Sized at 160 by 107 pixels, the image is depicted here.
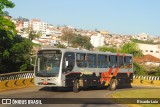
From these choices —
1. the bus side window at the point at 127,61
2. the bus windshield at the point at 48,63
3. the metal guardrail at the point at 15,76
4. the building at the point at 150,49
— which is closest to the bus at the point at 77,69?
the bus windshield at the point at 48,63

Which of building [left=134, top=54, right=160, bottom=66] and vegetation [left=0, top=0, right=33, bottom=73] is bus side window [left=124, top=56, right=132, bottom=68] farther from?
building [left=134, top=54, right=160, bottom=66]

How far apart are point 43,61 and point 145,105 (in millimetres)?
8500

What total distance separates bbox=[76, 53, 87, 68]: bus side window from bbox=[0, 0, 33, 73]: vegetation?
13972 millimetres

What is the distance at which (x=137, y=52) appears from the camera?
67.8m

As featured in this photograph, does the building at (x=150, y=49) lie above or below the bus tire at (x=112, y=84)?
above

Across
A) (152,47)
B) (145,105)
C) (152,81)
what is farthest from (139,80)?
(152,47)

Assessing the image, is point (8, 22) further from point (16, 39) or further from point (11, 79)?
point (11, 79)

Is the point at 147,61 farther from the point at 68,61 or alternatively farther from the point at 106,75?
the point at 68,61

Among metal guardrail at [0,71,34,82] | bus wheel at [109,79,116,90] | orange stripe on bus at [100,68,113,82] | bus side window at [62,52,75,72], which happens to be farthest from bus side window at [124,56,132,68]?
metal guardrail at [0,71,34,82]

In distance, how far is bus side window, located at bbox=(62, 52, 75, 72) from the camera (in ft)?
81.1

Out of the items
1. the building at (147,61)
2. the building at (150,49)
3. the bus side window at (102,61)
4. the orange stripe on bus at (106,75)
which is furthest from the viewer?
the building at (150,49)

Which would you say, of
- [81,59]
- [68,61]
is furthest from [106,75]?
[68,61]

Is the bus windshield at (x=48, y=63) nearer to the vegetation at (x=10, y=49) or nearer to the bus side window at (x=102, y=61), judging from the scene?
the bus side window at (x=102, y=61)

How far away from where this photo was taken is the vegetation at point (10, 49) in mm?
39062
